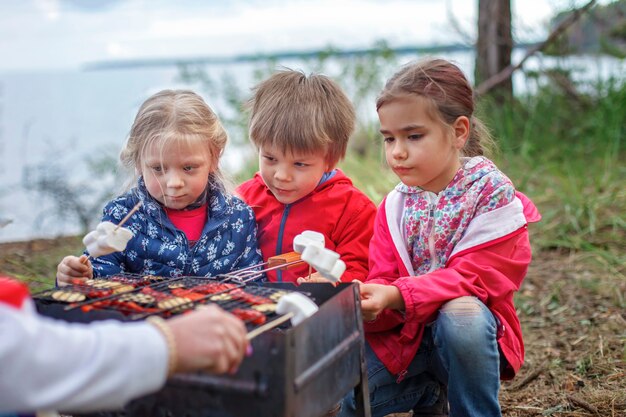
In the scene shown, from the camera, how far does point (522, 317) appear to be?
4.06 metres

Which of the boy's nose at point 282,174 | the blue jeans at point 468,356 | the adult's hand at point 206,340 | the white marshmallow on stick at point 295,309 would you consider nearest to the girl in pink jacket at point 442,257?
the blue jeans at point 468,356

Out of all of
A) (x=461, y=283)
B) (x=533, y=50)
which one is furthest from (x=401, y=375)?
(x=533, y=50)

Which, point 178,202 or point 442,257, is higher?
point 178,202

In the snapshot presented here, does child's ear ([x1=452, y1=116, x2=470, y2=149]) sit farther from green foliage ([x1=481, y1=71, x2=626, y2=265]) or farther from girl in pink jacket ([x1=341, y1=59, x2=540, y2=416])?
green foliage ([x1=481, y1=71, x2=626, y2=265])

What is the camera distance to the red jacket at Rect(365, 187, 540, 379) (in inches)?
94.8

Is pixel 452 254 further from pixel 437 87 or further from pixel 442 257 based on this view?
pixel 437 87

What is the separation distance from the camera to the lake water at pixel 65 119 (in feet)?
19.3

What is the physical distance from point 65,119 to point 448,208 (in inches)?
325

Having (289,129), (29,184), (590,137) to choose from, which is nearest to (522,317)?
(289,129)

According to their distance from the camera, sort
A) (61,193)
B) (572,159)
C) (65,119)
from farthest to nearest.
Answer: (65,119) < (572,159) < (61,193)

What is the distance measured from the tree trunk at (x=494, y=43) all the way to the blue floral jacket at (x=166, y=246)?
4.72m

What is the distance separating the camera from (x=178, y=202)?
9.43 ft

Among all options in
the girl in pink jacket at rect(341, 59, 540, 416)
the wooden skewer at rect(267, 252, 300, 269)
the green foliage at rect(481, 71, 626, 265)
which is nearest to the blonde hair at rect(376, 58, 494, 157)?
the girl in pink jacket at rect(341, 59, 540, 416)

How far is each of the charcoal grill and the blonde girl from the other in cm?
50
